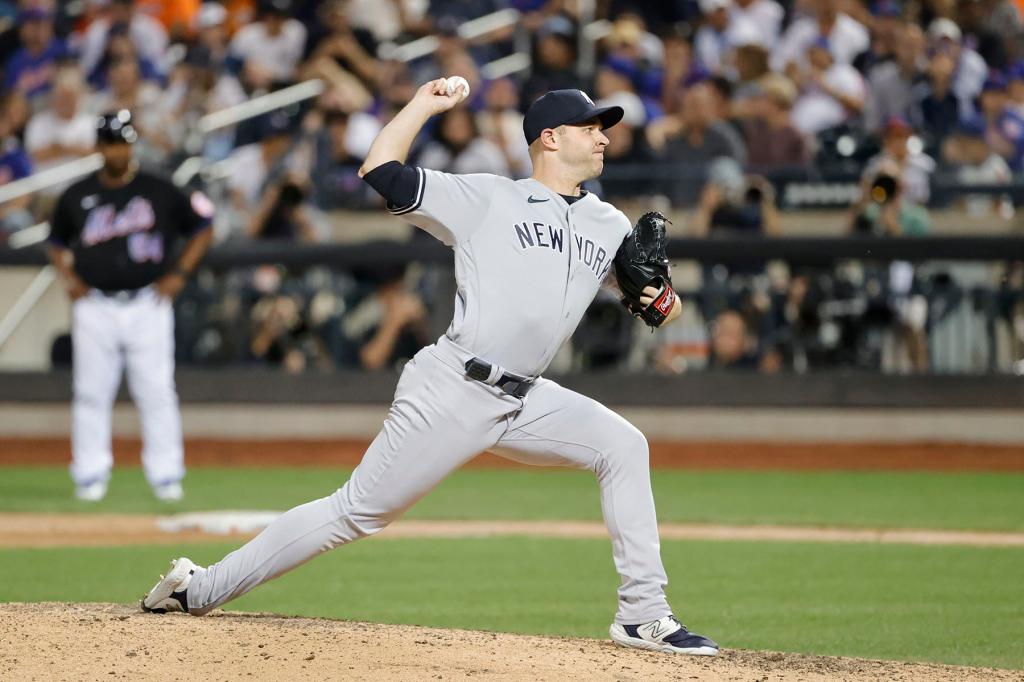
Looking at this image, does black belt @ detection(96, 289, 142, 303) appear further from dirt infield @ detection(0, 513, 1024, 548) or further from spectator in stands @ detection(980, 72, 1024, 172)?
spectator in stands @ detection(980, 72, 1024, 172)

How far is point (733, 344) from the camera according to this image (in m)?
13.6

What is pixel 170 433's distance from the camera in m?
10.4

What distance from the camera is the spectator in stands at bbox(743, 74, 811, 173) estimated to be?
1416 cm

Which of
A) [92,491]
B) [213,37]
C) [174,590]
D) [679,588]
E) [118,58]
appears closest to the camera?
[174,590]

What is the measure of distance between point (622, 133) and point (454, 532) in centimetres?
576

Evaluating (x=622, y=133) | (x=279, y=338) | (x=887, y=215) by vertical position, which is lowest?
(x=279, y=338)

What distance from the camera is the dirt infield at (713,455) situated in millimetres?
13141

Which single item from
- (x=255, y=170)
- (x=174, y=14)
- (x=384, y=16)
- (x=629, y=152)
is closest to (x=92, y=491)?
(x=255, y=170)

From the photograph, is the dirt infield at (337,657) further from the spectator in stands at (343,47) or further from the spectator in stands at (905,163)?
the spectator in stands at (343,47)

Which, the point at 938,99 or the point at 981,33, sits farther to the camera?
the point at 981,33

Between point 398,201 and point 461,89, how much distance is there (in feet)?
1.58

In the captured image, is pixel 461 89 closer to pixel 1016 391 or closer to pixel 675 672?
pixel 675 672

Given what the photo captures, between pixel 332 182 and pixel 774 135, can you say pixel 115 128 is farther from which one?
pixel 774 135

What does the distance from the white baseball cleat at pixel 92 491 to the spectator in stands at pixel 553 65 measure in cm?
660
